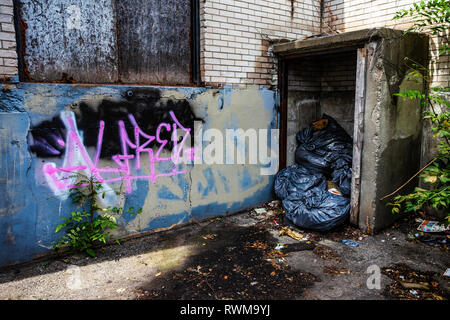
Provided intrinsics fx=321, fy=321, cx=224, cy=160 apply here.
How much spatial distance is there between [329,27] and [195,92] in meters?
2.86

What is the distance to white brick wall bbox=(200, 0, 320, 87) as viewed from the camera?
4.47 metres

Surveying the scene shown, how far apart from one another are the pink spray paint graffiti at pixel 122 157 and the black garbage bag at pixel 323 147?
193cm

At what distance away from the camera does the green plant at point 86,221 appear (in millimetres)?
3629

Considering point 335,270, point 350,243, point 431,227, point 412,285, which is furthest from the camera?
point 431,227

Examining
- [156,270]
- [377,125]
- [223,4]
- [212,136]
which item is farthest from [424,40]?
[156,270]

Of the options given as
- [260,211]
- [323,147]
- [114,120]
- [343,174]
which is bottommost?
[260,211]

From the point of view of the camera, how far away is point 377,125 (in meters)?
4.02

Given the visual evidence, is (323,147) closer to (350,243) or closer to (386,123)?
(386,123)

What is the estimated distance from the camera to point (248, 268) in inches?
137

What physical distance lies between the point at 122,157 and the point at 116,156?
8cm

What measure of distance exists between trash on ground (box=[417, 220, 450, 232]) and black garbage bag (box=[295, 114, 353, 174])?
130 cm

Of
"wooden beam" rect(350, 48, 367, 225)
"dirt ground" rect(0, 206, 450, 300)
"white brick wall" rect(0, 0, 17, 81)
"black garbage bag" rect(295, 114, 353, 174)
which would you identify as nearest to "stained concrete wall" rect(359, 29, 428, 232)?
"wooden beam" rect(350, 48, 367, 225)

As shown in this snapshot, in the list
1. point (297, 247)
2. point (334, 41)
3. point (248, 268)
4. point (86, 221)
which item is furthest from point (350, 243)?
point (86, 221)
